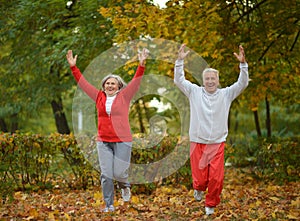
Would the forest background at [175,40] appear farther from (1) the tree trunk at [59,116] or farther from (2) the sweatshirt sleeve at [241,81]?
(2) the sweatshirt sleeve at [241,81]

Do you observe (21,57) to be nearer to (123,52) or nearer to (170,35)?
(123,52)

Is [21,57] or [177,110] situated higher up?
[21,57]

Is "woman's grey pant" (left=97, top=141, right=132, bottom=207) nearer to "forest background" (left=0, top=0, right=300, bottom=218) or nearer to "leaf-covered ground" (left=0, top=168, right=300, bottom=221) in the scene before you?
"leaf-covered ground" (left=0, top=168, right=300, bottom=221)

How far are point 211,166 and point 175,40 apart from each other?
4.85m

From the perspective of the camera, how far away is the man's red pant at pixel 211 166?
6145 mm

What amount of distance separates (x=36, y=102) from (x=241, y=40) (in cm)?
598

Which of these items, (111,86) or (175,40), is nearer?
(111,86)

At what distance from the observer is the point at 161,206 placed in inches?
274

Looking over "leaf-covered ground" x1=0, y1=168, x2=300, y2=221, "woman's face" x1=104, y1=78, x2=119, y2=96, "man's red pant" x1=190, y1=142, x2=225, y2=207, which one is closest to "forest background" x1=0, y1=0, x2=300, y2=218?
"leaf-covered ground" x1=0, y1=168, x2=300, y2=221

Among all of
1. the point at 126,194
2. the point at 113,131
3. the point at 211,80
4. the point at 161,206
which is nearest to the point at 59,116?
the point at 126,194

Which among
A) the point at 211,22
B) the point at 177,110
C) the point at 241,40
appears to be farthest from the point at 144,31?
the point at 177,110

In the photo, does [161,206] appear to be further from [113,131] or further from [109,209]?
[113,131]

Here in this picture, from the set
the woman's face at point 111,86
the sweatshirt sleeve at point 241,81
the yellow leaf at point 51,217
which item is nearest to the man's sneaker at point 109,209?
the yellow leaf at point 51,217

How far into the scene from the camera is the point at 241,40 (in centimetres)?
1029
